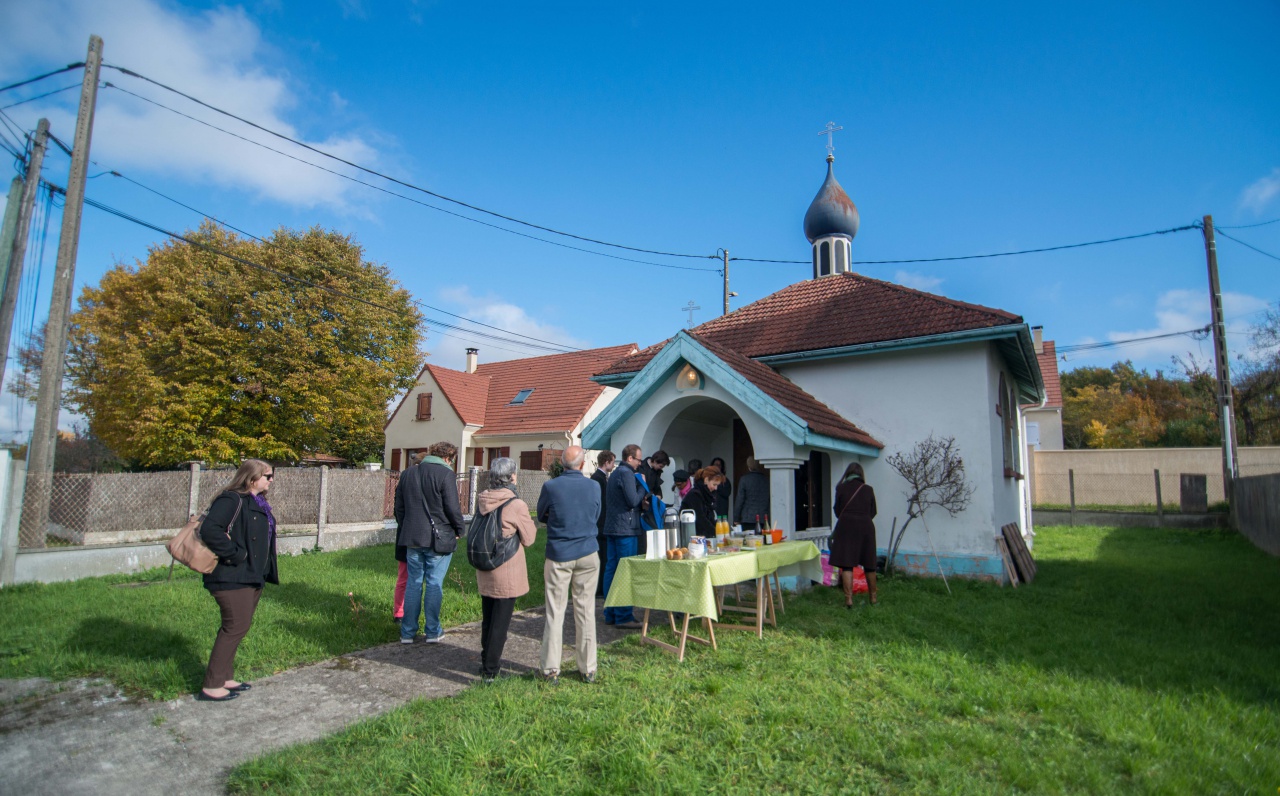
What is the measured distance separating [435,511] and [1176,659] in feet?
21.8

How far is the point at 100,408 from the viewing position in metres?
23.8

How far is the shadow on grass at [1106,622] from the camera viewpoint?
5543mm

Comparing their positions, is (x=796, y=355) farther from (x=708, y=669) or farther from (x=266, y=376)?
(x=266, y=376)

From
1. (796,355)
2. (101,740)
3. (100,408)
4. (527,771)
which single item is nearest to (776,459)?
(796,355)

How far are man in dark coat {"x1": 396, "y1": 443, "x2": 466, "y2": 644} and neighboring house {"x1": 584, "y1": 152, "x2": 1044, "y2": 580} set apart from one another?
365 cm

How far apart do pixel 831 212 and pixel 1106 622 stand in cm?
981

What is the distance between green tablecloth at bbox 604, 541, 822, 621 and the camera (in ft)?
18.7

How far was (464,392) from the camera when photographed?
30.6m

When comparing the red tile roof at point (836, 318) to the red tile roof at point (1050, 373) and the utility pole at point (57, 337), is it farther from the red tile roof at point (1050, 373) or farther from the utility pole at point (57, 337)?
the red tile roof at point (1050, 373)

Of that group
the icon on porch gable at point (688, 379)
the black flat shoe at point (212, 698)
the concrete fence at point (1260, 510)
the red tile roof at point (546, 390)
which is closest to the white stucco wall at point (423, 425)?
the red tile roof at point (546, 390)

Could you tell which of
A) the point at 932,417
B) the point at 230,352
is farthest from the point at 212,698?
the point at 230,352

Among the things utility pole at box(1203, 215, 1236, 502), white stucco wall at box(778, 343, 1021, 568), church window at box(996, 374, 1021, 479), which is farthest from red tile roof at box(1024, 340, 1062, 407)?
white stucco wall at box(778, 343, 1021, 568)

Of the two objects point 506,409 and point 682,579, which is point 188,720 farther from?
point 506,409

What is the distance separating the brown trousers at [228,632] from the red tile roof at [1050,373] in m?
24.9
